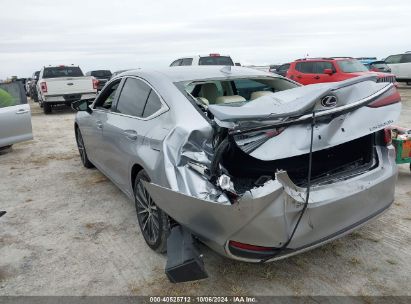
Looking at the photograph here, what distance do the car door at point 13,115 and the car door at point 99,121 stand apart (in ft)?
9.46

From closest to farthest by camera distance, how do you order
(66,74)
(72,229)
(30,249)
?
(30,249), (72,229), (66,74)

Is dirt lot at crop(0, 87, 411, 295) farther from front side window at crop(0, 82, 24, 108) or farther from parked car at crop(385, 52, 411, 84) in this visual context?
parked car at crop(385, 52, 411, 84)

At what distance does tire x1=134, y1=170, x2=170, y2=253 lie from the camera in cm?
325

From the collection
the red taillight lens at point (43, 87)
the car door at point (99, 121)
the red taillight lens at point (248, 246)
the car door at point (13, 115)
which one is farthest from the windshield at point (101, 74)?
the red taillight lens at point (248, 246)

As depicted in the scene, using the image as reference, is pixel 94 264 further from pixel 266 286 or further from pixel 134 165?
pixel 266 286

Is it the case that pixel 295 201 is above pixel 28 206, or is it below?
above

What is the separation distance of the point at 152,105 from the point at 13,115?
17.1 ft

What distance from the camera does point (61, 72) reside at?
1631 centimetres

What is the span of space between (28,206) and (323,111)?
395 cm

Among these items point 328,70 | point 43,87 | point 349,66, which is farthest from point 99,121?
point 349,66

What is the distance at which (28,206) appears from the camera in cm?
490

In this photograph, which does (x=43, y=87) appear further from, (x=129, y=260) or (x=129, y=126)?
(x=129, y=260)

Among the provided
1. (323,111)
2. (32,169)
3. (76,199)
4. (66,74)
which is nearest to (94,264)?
(76,199)

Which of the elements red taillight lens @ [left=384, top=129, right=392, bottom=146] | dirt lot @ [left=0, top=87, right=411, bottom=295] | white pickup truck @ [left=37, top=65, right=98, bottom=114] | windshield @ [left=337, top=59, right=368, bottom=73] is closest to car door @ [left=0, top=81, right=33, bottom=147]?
dirt lot @ [left=0, top=87, right=411, bottom=295]
